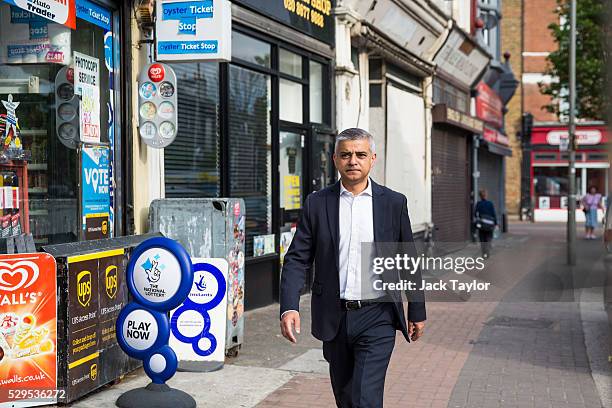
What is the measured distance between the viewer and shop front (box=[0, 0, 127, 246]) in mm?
6617

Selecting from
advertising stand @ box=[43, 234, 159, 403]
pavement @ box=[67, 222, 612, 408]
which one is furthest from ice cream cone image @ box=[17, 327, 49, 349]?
pavement @ box=[67, 222, 612, 408]

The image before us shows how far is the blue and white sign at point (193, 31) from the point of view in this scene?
7773 mm

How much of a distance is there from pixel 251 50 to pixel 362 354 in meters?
7.15

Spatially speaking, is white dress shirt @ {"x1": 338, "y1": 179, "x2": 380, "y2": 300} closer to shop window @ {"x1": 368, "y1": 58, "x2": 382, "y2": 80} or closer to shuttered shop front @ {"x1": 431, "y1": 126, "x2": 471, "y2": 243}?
shop window @ {"x1": 368, "y1": 58, "x2": 382, "y2": 80}

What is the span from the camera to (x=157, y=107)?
26.1 ft

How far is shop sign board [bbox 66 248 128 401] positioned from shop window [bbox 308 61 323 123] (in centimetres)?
688

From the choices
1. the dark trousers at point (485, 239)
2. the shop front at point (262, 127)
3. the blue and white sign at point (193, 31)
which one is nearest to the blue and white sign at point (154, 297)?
the blue and white sign at point (193, 31)

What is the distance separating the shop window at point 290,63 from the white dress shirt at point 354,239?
7455 millimetres

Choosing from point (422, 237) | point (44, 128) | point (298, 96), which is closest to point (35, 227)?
point (44, 128)

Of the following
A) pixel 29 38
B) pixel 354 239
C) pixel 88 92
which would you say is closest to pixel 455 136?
pixel 88 92

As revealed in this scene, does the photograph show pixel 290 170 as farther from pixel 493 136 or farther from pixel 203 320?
pixel 493 136

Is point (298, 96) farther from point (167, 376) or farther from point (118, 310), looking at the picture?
point (167, 376)

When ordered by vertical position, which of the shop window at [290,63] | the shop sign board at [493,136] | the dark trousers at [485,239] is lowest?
the dark trousers at [485,239]

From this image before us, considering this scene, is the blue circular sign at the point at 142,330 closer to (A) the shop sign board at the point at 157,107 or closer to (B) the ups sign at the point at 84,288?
(B) the ups sign at the point at 84,288
